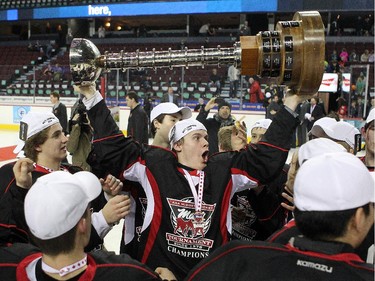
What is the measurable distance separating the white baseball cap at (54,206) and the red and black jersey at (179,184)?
69 centimetres

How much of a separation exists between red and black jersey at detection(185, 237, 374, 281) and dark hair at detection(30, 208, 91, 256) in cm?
35

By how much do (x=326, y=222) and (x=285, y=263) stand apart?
147mm

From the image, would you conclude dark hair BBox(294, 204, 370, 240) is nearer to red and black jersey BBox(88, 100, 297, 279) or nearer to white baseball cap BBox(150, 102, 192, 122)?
red and black jersey BBox(88, 100, 297, 279)

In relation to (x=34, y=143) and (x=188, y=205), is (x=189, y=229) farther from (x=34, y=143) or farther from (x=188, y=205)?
(x=34, y=143)

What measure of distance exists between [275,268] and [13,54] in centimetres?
2301

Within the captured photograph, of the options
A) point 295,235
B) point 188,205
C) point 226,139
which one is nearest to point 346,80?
point 226,139

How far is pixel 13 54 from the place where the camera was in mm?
22047

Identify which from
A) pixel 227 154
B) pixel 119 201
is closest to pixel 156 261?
pixel 119 201

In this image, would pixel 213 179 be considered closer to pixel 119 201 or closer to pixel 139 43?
pixel 119 201

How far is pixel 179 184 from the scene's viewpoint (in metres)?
2.03

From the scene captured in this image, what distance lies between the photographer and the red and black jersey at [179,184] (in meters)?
1.96

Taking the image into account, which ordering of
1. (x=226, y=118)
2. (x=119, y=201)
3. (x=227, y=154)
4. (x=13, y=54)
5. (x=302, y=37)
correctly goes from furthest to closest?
1. (x=13, y=54)
2. (x=226, y=118)
3. (x=227, y=154)
4. (x=119, y=201)
5. (x=302, y=37)

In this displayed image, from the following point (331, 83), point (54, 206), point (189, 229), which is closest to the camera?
point (54, 206)

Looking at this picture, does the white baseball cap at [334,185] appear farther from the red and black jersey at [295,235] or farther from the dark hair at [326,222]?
the red and black jersey at [295,235]
